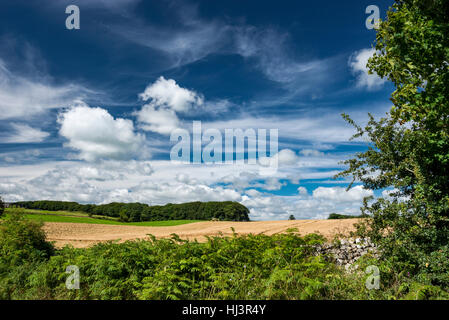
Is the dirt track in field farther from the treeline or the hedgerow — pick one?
the treeline

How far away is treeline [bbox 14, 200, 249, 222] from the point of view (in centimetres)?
5581

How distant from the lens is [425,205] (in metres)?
8.36

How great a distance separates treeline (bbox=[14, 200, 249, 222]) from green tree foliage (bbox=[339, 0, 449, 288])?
45.9 meters

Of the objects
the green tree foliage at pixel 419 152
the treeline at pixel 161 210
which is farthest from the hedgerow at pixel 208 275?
the treeline at pixel 161 210

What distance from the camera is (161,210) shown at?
231ft

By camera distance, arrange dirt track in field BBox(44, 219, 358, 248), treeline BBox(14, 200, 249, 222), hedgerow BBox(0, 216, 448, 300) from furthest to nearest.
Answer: treeline BBox(14, 200, 249, 222) → dirt track in field BBox(44, 219, 358, 248) → hedgerow BBox(0, 216, 448, 300)

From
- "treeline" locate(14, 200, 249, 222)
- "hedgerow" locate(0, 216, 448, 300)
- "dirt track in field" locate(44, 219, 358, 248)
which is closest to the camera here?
"hedgerow" locate(0, 216, 448, 300)

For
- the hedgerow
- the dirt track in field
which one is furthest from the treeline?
the hedgerow

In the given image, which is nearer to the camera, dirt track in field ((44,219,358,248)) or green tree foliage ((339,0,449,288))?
green tree foliage ((339,0,449,288))

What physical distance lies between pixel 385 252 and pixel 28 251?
1342 centimetres

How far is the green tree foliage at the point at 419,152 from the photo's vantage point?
789 cm

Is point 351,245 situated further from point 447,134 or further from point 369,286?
point 447,134
